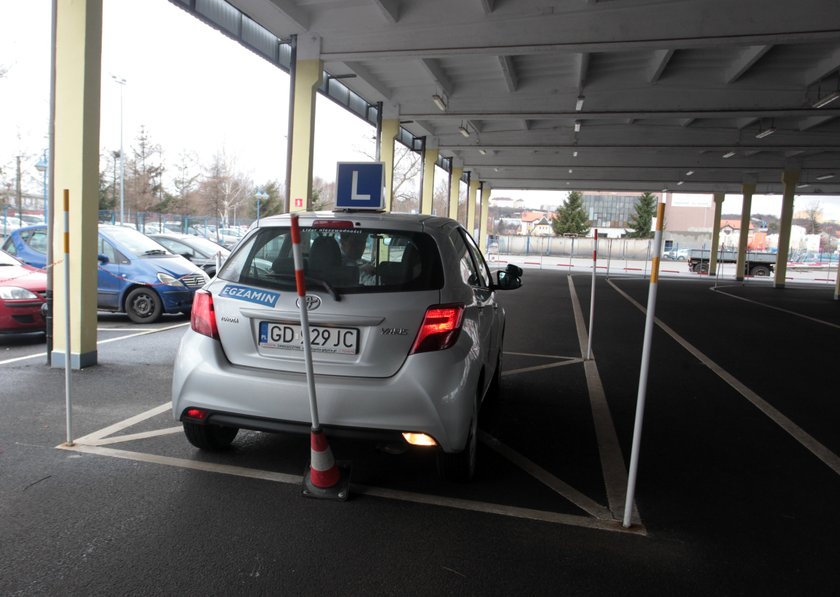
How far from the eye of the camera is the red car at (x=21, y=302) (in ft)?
24.0

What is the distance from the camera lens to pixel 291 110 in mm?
13086

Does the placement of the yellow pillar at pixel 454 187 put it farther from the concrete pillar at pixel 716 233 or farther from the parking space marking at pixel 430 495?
the parking space marking at pixel 430 495

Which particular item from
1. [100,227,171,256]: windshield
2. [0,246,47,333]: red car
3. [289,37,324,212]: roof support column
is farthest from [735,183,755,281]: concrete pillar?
[0,246,47,333]: red car

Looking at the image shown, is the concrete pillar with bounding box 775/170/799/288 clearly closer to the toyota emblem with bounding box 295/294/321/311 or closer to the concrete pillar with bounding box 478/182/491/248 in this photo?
the concrete pillar with bounding box 478/182/491/248

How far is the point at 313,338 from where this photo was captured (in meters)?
3.33

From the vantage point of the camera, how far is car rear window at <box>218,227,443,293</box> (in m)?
3.43

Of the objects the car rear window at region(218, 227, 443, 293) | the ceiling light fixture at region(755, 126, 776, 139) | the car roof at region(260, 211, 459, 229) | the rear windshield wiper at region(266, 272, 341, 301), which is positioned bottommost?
the rear windshield wiper at region(266, 272, 341, 301)

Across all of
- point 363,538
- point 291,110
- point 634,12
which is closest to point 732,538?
point 363,538

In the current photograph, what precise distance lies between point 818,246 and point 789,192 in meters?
50.8

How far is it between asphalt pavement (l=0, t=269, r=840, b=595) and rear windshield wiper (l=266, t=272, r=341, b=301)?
119cm

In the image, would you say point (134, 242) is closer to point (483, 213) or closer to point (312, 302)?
point (312, 302)

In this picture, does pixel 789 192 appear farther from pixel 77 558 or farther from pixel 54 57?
pixel 77 558

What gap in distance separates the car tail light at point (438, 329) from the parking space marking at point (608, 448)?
1.38 m

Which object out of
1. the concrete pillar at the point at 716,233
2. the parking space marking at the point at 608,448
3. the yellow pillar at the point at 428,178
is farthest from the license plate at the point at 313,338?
the concrete pillar at the point at 716,233
